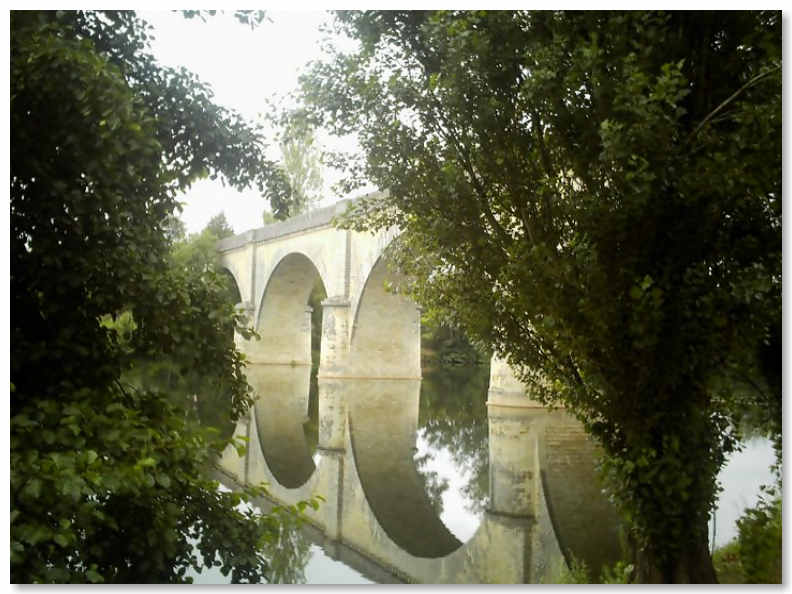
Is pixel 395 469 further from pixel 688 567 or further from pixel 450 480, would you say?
pixel 688 567

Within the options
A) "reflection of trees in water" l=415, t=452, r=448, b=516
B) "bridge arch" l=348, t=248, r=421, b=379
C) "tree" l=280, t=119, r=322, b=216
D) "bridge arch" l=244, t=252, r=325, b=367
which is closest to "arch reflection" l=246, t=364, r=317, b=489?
"reflection of trees in water" l=415, t=452, r=448, b=516

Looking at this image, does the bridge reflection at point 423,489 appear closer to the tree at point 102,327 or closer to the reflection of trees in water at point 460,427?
the reflection of trees in water at point 460,427

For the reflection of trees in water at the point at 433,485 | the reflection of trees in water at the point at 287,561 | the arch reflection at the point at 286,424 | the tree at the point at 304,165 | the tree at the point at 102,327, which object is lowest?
the reflection of trees in water at the point at 433,485

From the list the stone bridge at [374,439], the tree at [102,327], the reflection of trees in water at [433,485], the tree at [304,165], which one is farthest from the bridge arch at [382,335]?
the tree at [102,327]

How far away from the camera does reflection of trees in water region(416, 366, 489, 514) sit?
948cm

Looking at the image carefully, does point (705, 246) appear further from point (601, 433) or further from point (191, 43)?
point (191, 43)

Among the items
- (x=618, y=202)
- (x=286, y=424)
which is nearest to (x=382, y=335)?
(x=286, y=424)

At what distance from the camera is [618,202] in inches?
156

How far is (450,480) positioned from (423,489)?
72 centimetres

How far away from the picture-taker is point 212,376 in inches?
135

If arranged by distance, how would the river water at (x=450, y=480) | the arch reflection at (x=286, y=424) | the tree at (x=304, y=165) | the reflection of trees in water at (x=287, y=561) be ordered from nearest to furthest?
the reflection of trees in water at (x=287, y=561), the river water at (x=450, y=480), the tree at (x=304, y=165), the arch reflection at (x=286, y=424)

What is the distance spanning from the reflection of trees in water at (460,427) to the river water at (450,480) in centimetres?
1

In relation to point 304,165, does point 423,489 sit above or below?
below

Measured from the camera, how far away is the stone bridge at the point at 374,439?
6461 millimetres
